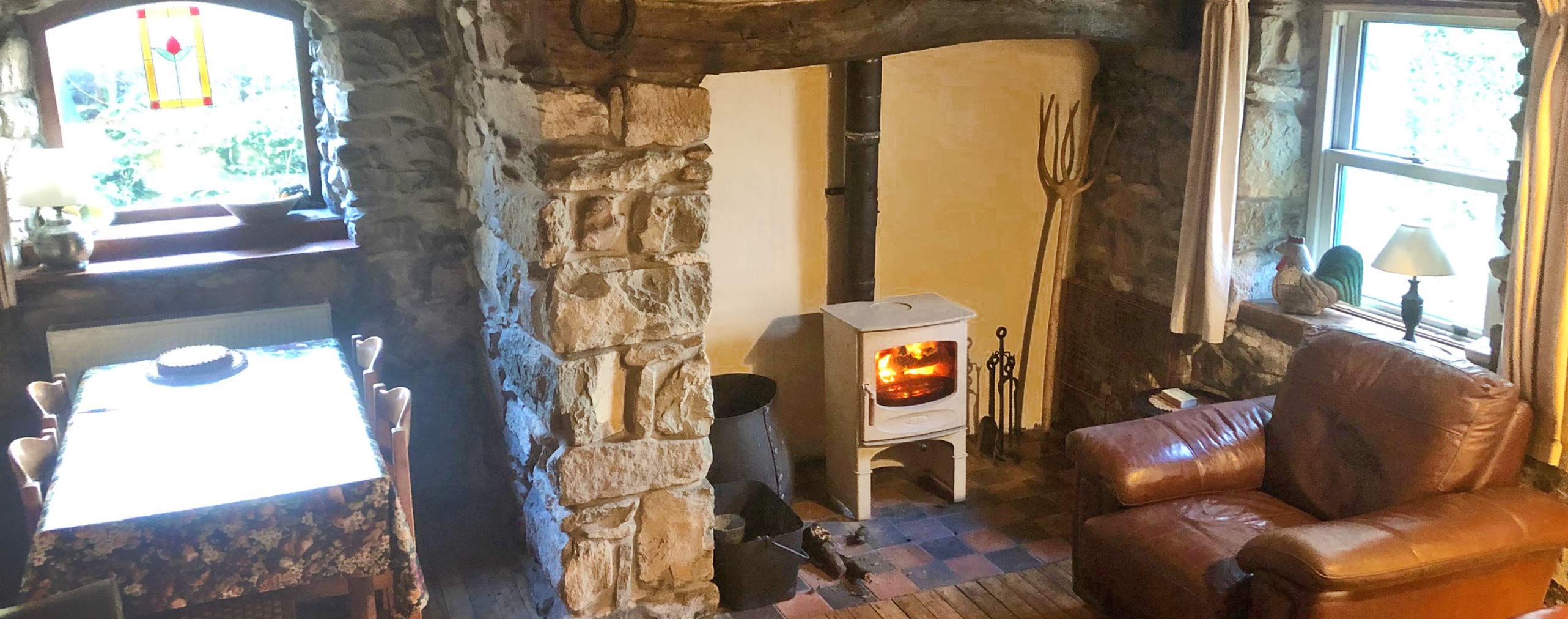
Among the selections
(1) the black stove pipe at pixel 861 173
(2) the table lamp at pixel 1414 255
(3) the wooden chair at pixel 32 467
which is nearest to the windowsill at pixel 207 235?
(3) the wooden chair at pixel 32 467

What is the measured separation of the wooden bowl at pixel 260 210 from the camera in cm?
389

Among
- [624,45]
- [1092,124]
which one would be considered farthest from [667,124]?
[1092,124]

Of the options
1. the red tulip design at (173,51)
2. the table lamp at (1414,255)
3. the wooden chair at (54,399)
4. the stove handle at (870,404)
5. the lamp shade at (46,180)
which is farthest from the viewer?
the stove handle at (870,404)

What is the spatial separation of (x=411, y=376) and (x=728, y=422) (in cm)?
115

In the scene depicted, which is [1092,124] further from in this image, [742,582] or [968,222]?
[742,582]

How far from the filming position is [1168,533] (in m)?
3.15

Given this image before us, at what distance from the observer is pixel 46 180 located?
11.5 feet

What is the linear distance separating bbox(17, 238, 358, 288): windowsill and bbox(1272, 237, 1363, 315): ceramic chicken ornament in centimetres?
315

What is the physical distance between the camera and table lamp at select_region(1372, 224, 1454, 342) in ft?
11.0

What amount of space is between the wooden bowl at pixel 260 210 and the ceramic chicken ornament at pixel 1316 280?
11.1 ft

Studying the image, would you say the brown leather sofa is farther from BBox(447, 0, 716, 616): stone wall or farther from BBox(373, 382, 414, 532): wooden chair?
BBox(373, 382, 414, 532): wooden chair

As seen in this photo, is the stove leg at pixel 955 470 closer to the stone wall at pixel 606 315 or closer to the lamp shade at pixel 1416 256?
the stone wall at pixel 606 315

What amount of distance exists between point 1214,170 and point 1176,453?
1126 mm

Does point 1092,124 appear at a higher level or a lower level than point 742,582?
higher
